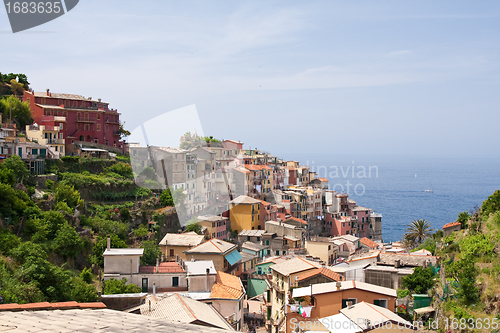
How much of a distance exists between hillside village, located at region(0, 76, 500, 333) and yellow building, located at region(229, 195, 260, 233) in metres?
0.09

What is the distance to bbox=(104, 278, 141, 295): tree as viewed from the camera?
16594mm

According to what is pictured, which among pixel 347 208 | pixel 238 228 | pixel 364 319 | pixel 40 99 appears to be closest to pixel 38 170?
pixel 40 99

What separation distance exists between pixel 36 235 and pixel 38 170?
7738mm

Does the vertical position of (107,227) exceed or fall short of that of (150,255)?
it exceeds it

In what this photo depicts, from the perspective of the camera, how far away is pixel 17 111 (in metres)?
31.7

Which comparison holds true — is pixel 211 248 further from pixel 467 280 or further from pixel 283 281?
pixel 467 280

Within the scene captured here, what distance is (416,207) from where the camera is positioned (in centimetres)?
8562

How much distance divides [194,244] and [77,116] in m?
16.6

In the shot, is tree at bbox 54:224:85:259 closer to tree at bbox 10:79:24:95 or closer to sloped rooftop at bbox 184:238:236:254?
sloped rooftop at bbox 184:238:236:254

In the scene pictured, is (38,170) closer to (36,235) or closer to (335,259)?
(36,235)

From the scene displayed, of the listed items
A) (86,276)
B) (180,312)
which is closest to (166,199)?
(86,276)

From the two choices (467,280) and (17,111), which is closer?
(467,280)

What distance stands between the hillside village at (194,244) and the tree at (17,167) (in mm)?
76

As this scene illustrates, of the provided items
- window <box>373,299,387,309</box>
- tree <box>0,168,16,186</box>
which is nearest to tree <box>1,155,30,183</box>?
tree <box>0,168,16,186</box>
